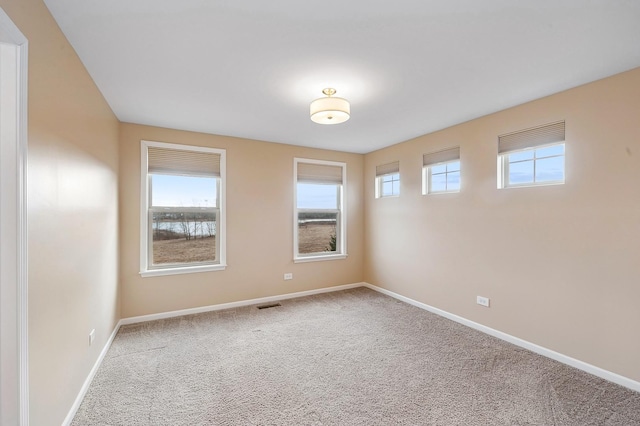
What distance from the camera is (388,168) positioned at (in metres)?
4.94

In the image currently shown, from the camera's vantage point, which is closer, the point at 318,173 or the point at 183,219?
the point at 183,219

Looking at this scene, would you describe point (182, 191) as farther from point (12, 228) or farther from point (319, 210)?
point (12, 228)

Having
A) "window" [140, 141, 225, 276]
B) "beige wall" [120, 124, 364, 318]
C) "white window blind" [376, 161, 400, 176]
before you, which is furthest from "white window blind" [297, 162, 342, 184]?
"window" [140, 141, 225, 276]

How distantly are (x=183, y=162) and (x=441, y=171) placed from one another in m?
3.73

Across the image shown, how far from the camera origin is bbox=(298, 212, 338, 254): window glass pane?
5008mm

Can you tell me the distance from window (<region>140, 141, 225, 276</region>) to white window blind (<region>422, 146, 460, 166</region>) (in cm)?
308

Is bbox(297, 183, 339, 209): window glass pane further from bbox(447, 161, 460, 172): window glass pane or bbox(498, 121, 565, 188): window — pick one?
bbox(498, 121, 565, 188): window

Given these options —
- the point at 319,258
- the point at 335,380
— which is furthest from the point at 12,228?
the point at 319,258

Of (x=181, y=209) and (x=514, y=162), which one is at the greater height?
(x=514, y=162)

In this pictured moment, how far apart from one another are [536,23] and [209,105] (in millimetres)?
2893

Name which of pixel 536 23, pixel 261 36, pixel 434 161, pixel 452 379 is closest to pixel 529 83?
pixel 536 23

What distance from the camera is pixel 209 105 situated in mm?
3062

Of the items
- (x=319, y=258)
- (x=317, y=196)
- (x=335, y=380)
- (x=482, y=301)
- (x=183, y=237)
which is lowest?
→ (x=335, y=380)

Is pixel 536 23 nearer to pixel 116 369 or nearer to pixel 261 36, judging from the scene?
pixel 261 36
